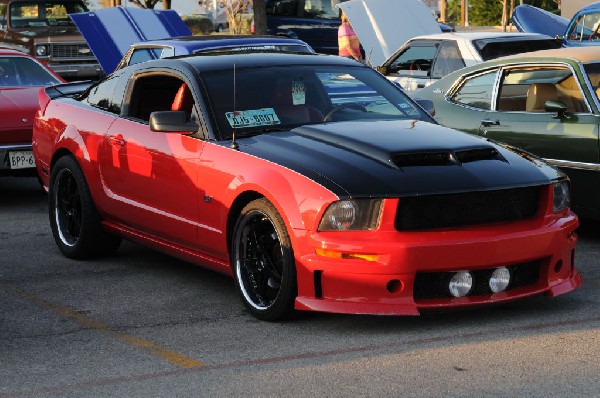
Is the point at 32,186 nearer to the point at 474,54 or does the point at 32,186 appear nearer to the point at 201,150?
the point at 474,54

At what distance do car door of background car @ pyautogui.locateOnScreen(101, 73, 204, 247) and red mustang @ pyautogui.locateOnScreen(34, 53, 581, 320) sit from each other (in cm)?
1

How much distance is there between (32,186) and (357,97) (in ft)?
21.7

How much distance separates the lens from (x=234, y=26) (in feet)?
136

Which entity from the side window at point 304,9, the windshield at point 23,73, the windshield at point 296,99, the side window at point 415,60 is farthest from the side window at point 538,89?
the side window at point 304,9

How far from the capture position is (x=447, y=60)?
1605 centimetres

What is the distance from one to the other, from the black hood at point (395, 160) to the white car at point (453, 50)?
27.4 feet

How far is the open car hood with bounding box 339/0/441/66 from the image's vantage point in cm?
1902

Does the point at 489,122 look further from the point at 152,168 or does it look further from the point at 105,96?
the point at 152,168

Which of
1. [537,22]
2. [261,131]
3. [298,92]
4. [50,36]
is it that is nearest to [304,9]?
[50,36]

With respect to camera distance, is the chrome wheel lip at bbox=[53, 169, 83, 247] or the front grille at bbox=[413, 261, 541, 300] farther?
the chrome wheel lip at bbox=[53, 169, 83, 247]

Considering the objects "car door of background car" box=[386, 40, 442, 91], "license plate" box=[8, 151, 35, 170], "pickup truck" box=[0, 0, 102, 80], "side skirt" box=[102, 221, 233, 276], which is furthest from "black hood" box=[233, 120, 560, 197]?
"pickup truck" box=[0, 0, 102, 80]

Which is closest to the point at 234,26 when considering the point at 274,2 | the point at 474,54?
the point at 274,2

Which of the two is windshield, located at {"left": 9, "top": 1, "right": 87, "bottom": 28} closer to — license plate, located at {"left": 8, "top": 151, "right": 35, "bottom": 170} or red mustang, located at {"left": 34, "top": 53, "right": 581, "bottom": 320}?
license plate, located at {"left": 8, "top": 151, "right": 35, "bottom": 170}

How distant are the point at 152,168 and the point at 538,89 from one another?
3.35 m
